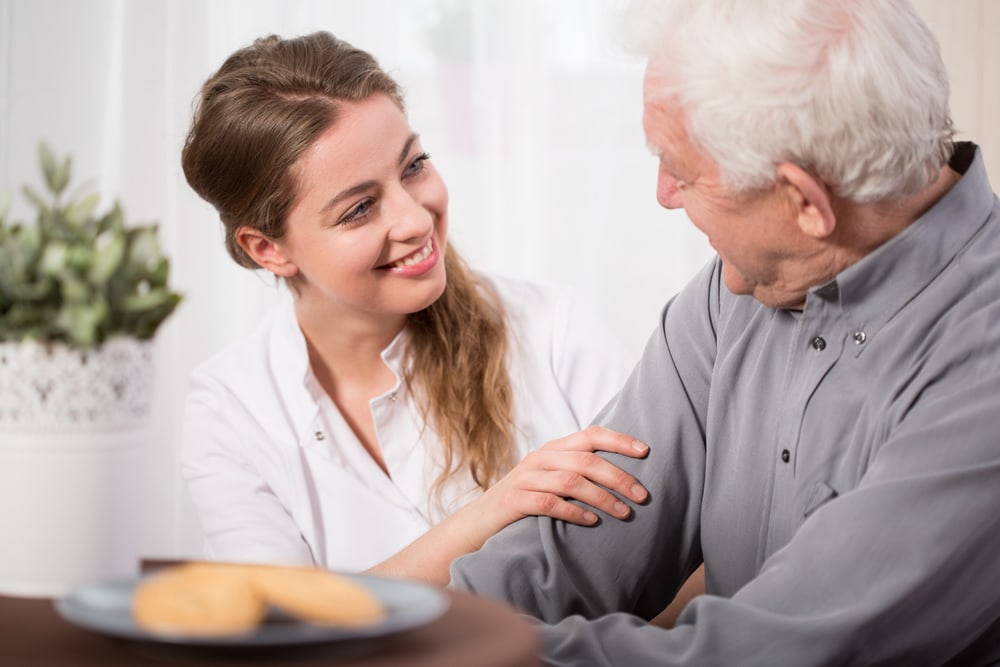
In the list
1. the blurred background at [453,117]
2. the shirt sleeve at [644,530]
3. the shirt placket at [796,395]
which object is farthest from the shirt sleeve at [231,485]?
the blurred background at [453,117]

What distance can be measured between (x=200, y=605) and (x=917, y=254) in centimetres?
83

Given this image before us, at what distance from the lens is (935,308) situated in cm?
124

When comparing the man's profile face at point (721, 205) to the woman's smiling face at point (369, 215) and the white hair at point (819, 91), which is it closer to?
the white hair at point (819, 91)

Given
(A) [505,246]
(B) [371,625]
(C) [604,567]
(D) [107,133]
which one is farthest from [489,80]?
(B) [371,625]

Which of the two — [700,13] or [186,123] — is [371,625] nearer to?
[700,13]

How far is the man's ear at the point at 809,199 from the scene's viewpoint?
123 cm

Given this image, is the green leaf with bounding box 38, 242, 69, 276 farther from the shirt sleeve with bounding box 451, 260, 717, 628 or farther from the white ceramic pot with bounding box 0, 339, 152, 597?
the shirt sleeve with bounding box 451, 260, 717, 628

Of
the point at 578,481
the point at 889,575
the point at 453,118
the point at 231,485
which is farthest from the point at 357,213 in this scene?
the point at 453,118

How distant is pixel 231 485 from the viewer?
210 centimetres

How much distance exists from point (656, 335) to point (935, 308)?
481 mm

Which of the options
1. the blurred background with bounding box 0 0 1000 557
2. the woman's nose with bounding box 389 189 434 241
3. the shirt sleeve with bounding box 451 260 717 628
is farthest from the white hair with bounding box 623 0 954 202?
the blurred background with bounding box 0 0 1000 557

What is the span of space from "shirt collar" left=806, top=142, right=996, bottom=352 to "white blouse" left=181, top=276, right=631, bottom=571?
37.4 inches

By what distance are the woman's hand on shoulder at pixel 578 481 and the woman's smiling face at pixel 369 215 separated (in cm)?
61

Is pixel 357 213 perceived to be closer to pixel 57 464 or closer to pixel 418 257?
pixel 418 257
